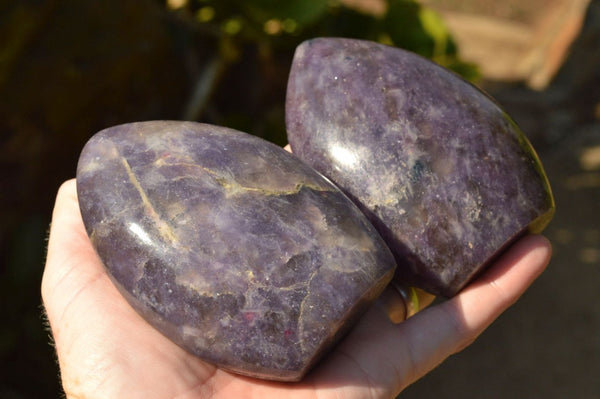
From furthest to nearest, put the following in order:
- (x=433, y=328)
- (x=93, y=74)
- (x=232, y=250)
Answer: (x=93, y=74) → (x=433, y=328) → (x=232, y=250)

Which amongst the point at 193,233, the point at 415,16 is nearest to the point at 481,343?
the point at 415,16

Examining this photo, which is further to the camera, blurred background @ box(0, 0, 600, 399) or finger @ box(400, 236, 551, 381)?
blurred background @ box(0, 0, 600, 399)

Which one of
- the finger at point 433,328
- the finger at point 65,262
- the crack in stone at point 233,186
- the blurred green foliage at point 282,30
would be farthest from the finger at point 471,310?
the blurred green foliage at point 282,30

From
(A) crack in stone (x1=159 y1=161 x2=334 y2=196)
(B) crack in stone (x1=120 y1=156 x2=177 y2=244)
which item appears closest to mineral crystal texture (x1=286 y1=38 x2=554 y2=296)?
(A) crack in stone (x1=159 y1=161 x2=334 y2=196)

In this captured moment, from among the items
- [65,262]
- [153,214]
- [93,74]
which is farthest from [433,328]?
[93,74]

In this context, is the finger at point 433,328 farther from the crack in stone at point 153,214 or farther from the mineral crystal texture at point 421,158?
the crack in stone at point 153,214

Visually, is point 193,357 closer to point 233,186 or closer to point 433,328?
point 233,186

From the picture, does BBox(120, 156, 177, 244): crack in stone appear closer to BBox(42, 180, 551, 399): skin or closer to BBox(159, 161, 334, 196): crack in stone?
BBox(159, 161, 334, 196): crack in stone
